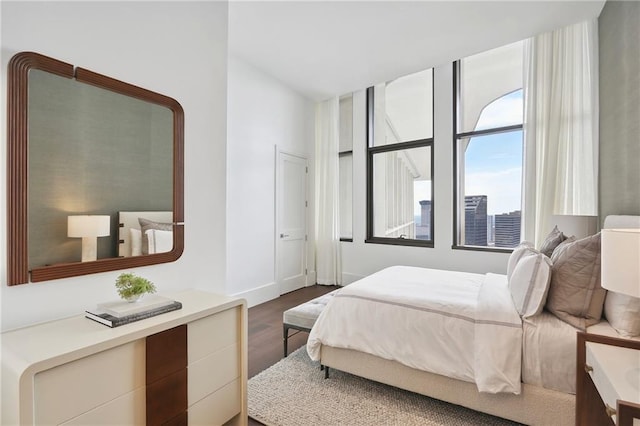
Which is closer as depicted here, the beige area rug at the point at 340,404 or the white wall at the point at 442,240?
the beige area rug at the point at 340,404

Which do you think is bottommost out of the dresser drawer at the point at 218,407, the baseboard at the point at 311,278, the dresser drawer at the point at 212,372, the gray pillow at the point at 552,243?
the baseboard at the point at 311,278

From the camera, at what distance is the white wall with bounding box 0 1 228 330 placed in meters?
1.24

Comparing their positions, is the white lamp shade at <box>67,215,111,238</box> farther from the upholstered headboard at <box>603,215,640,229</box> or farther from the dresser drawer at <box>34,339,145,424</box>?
the upholstered headboard at <box>603,215,640,229</box>

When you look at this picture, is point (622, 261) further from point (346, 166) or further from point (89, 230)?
point (346, 166)

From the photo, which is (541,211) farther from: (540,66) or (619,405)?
(619,405)

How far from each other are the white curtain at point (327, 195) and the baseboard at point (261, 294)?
3.27ft

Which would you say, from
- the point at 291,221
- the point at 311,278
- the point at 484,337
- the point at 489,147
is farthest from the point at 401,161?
the point at 484,337

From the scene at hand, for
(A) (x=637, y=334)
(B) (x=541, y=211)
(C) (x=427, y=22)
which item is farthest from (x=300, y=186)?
(A) (x=637, y=334)

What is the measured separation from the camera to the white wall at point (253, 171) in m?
3.65

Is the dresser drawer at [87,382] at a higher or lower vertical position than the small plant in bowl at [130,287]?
lower

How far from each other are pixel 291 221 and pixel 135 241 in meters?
3.09

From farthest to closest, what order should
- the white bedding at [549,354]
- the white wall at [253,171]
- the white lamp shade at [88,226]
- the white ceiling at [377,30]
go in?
the white wall at [253,171] → the white ceiling at [377,30] → the white bedding at [549,354] → the white lamp shade at [88,226]

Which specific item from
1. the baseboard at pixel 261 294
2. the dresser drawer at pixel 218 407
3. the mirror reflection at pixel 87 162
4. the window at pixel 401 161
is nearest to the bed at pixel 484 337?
the dresser drawer at pixel 218 407

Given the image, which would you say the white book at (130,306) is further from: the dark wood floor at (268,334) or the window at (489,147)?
the window at (489,147)
